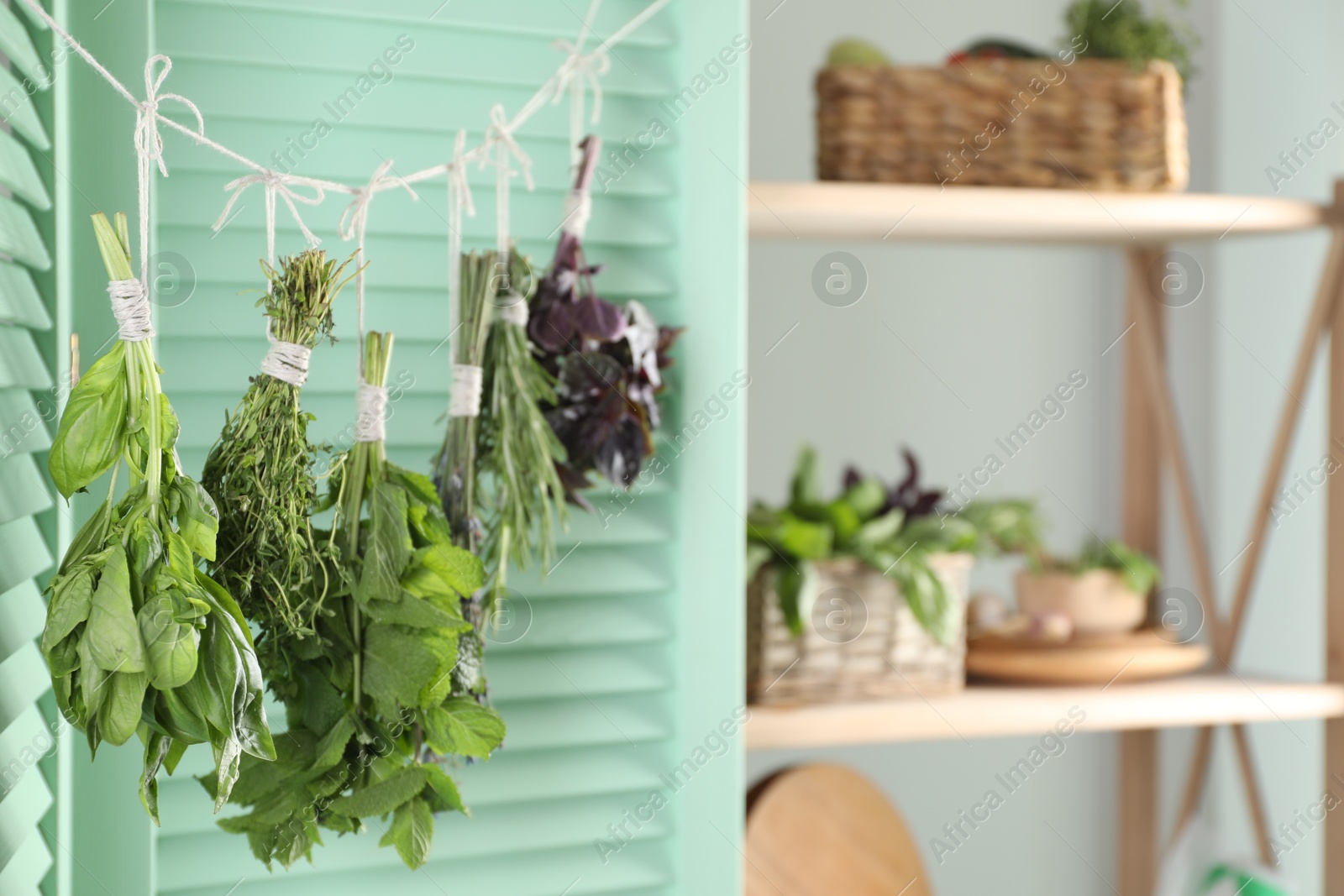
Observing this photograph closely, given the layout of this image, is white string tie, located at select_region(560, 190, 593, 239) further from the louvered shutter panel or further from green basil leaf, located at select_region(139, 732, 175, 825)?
green basil leaf, located at select_region(139, 732, 175, 825)

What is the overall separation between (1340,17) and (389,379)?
1.41 m

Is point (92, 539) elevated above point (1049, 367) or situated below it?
below

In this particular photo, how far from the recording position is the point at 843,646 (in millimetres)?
1192

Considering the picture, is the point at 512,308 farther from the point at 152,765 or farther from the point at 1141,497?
the point at 1141,497

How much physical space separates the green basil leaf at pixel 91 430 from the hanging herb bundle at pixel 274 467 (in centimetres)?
9

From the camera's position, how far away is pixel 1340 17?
60.9 inches

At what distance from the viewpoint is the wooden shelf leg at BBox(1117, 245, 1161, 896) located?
167cm

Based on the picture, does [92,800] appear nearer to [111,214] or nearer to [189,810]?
[189,810]

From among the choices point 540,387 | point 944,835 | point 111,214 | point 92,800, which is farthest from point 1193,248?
point 92,800

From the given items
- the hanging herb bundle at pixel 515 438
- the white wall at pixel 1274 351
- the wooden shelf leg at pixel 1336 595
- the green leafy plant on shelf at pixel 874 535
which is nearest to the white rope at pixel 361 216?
the hanging herb bundle at pixel 515 438

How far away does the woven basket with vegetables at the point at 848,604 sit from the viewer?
3.88 ft

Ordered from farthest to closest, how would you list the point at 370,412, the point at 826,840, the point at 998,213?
the point at 826,840 → the point at 998,213 → the point at 370,412

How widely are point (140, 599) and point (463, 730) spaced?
0.85 feet

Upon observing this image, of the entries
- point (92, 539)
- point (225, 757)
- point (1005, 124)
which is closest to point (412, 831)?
point (225, 757)
